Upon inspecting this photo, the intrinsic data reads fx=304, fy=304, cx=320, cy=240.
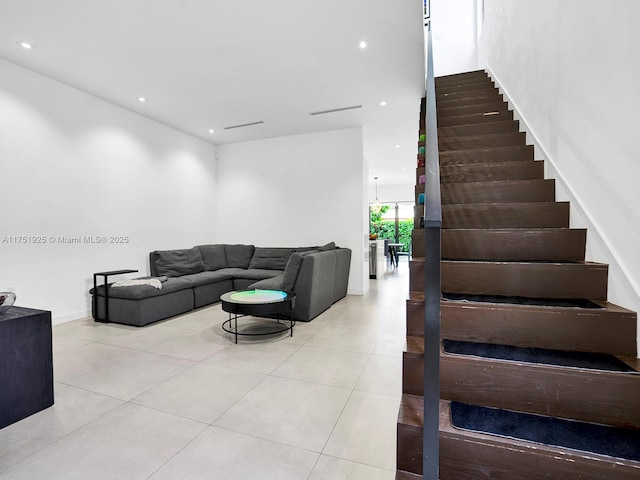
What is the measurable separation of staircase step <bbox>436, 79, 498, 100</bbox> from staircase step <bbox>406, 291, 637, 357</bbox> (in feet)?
12.6

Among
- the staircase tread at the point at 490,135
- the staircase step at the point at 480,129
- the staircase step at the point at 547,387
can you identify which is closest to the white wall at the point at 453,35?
the staircase step at the point at 480,129

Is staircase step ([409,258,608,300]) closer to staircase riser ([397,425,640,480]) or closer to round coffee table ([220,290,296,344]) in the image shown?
staircase riser ([397,425,640,480])

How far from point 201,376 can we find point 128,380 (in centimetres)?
57

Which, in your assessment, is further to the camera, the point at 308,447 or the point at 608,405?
the point at 308,447

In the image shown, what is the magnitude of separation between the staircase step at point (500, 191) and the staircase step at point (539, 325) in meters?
0.98

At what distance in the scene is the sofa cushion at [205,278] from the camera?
469cm

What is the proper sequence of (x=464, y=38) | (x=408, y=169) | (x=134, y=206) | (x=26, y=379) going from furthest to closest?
(x=408, y=169), (x=464, y=38), (x=134, y=206), (x=26, y=379)

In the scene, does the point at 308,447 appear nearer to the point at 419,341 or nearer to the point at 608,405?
the point at 419,341

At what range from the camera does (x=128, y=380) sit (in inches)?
97.1

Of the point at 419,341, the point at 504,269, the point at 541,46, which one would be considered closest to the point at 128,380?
the point at 419,341

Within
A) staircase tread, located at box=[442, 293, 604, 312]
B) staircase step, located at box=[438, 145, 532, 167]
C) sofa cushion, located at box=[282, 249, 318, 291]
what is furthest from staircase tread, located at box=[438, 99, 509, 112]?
staircase tread, located at box=[442, 293, 604, 312]

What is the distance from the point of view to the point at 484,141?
9.87ft

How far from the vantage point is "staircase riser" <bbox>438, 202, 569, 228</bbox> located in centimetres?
207

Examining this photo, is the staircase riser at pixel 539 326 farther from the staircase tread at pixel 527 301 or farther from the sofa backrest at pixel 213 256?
the sofa backrest at pixel 213 256
